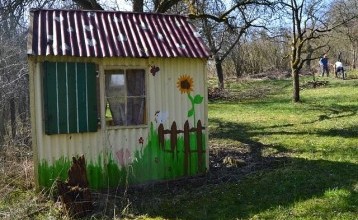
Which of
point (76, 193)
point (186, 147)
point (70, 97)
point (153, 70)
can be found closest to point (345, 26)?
point (186, 147)

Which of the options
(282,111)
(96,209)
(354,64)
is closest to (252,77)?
(354,64)

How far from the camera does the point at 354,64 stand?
4353 centimetres

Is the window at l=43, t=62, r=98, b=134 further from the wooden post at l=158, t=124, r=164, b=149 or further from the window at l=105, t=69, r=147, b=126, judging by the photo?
the wooden post at l=158, t=124, r=164, b=149

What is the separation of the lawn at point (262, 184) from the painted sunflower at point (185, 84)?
1.78m

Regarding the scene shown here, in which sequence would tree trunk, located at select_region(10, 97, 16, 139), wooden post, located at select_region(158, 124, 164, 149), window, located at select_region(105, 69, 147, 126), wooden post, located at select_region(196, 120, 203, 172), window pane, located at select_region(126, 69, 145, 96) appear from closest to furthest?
window, located at select_region(105, 69, 147, 126)
window pane, located at select_region(126, 69, 145, 96)
wooden post, located at select_region(158, 124, 164, 149)
wooden post, located at select_region(196, 120, 203, 172)
tree trunk, located at select_region(10, 97, 16, 139)

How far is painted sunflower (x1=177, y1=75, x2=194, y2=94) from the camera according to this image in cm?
893

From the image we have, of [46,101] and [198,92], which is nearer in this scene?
[46,101]

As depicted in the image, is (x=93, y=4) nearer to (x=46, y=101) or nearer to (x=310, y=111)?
(x=46, y=101)

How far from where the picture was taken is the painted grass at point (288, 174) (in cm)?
684

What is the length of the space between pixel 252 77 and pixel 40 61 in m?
31.7

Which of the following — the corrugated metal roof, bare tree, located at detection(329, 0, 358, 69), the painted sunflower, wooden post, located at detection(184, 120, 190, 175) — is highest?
bare tree, located at detection(329, 0, 358, 69)

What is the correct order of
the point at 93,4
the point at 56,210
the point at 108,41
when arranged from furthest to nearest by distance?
the point at 93,4 → the point at 108,41 → the point at 56,210

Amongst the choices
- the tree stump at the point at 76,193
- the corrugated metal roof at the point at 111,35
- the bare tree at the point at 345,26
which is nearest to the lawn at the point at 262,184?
the tree stump at the point at 76,193

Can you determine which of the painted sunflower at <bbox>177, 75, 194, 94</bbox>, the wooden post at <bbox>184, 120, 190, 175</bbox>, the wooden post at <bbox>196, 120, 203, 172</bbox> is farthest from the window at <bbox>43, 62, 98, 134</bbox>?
the wooden post at <bbox>196, 120, 203, 172</bbox>
